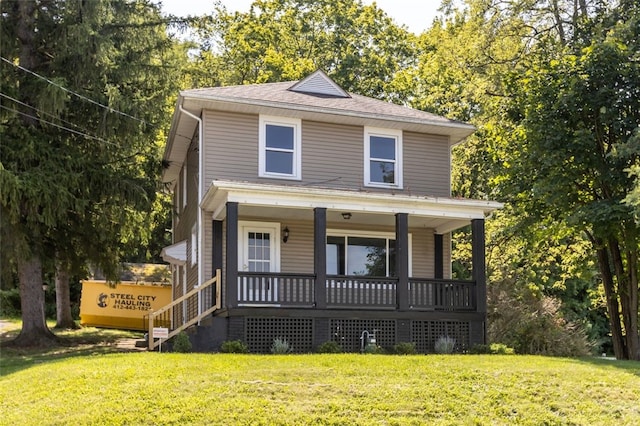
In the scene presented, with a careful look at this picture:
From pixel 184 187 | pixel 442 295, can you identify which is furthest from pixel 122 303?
pixel 442 295

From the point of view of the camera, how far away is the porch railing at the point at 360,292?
56.4ft

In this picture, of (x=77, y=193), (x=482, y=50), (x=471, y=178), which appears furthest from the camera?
(x=471, y=178)

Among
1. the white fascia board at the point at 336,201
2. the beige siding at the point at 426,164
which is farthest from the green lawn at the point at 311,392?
the beige siding at the point at 426,164

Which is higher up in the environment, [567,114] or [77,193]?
[567,114]

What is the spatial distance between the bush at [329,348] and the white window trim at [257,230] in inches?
128

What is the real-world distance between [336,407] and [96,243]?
41.0ft

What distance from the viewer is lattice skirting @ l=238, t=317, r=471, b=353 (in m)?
16.3

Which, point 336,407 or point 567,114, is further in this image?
point 567,114

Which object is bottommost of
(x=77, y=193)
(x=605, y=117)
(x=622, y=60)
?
(x=77, y=193)

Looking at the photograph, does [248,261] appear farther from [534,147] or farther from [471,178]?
[471,178]

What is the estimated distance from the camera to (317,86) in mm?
20797

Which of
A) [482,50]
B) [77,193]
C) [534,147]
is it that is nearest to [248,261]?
[77,193]

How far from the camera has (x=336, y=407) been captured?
10.7 metres

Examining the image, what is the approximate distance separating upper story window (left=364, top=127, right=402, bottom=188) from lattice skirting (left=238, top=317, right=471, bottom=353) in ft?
13.4
